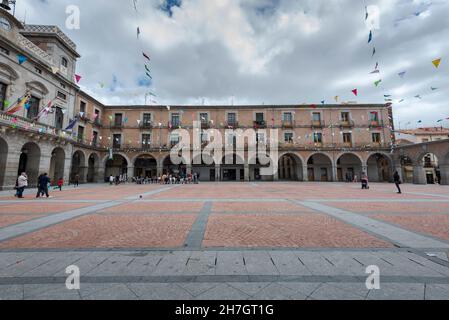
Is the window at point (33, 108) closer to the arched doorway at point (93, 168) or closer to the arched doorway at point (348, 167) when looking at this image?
the arched doorway at point (93, 168)

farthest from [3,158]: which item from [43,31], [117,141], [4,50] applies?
[117,141]

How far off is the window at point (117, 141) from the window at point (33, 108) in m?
10.6

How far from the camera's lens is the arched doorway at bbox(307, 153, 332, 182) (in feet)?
94.6

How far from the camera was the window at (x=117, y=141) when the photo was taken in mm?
27041

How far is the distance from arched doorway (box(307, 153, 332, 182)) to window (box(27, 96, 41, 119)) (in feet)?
106

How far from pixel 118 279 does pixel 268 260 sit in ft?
6.27

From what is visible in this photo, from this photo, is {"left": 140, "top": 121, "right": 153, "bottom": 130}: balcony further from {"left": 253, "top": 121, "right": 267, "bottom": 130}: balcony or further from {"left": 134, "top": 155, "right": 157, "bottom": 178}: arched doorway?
{"left": 253, "top": 121, "right": 267, "bottom": 130}: balcony

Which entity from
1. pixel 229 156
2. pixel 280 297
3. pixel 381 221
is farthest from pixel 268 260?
pixel 229 156

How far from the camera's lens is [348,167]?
1141 inches

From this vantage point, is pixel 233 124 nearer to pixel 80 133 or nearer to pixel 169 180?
pixel 169 180

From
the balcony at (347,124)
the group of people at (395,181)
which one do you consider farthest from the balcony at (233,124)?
the group of people at (395,181)
